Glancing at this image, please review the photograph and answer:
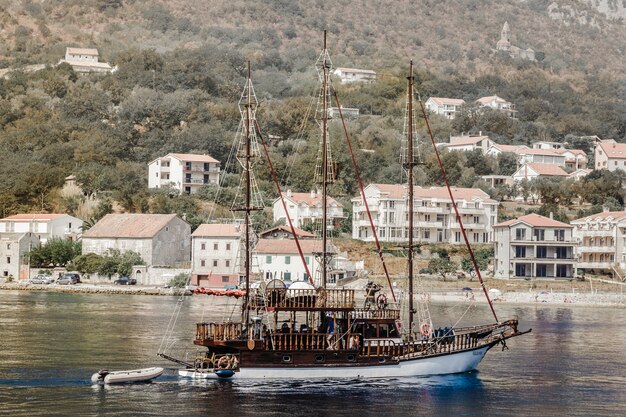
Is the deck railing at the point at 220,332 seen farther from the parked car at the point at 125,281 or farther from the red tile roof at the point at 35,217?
the red tile roof at the point at 35,217

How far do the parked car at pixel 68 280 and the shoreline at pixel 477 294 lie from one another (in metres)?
1.14

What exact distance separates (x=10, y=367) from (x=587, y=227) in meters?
84.9

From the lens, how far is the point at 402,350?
5256 cm

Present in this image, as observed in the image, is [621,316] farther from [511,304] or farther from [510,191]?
[510,191]

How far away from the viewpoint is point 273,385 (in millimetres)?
49844

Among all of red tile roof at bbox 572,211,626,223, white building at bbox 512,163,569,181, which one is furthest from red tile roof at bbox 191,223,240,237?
white building at bbox 512,163,569,181

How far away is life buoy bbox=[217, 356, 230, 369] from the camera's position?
50.9 meters

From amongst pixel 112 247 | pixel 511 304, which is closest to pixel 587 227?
pixel 511 304

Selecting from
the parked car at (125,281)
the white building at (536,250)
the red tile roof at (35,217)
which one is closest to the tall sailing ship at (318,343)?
the parked car at (125,281)

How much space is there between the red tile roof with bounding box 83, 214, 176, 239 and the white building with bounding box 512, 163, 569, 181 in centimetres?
5922

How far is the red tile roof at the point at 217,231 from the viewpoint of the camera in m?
117

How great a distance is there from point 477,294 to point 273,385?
61001 millimetres

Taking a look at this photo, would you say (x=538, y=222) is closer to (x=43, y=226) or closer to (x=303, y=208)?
(x=303, y=208)

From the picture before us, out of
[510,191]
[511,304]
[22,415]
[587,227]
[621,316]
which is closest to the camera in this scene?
[22,415]
